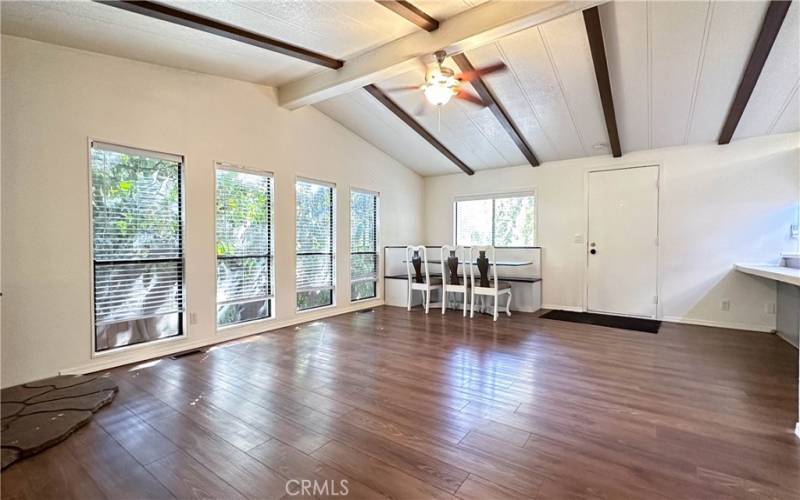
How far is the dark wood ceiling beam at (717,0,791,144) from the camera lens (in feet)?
9.05

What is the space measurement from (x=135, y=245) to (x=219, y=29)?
2.14m

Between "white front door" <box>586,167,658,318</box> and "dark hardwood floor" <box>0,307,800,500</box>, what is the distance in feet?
5.36

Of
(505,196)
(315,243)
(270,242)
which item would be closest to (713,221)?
(505,196)

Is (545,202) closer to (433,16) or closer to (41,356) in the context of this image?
(433,16)

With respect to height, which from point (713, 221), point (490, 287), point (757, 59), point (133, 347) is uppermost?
point (757, 59)

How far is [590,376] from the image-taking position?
301cm

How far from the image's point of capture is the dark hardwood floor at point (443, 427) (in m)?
1.69

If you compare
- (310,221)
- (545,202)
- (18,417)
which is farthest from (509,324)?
(18,417)

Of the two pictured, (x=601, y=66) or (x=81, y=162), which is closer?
(x=81, y=162)

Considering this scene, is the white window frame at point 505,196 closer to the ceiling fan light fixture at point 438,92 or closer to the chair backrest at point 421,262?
the chair backrest at point 421,262

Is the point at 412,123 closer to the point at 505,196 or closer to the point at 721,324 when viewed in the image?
the point at 505,196

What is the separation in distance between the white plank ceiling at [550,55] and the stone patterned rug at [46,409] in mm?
2719

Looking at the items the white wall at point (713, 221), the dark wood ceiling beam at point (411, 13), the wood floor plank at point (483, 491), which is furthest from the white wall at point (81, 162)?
the white wall at point (713, 221)

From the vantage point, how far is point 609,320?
202 inches
